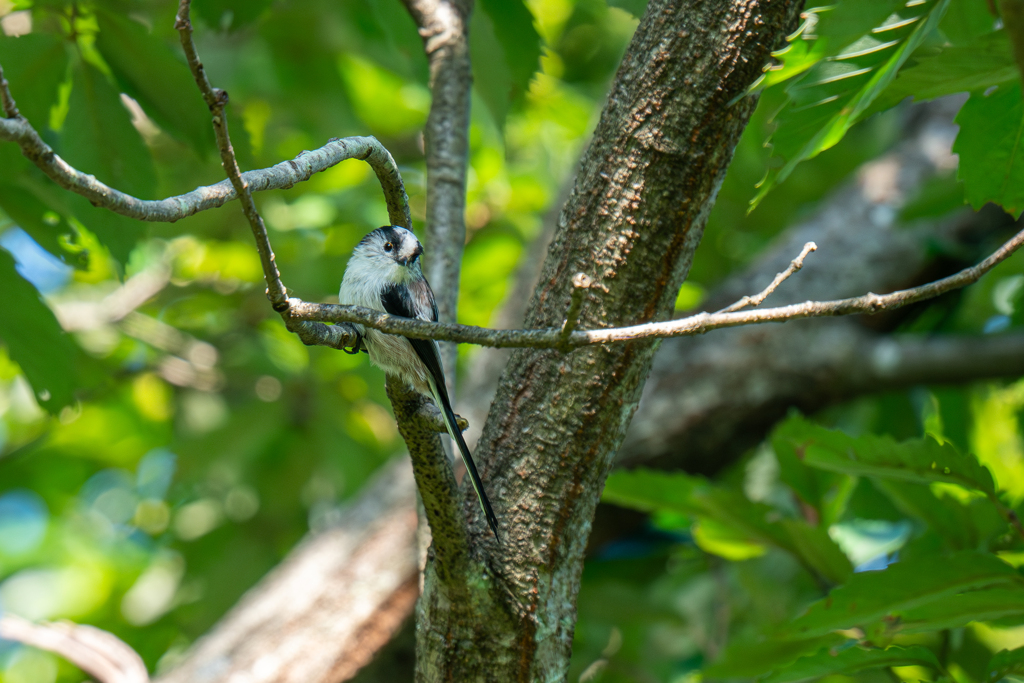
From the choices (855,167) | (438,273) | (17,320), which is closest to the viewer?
(17,320)

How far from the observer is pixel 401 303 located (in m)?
2.23

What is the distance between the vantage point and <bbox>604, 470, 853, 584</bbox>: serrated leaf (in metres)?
2.40

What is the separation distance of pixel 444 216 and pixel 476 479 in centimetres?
102

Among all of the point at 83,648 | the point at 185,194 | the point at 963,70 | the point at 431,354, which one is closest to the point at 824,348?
the point at 963,70

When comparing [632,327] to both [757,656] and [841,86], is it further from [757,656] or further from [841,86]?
[757,656]

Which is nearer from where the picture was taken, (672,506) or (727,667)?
(727,667)

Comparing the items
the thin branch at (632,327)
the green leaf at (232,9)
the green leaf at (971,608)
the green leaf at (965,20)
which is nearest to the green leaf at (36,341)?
the green leaf at (232,9)

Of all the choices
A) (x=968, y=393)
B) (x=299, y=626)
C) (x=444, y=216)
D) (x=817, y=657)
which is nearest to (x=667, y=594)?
(x=968, y=393)

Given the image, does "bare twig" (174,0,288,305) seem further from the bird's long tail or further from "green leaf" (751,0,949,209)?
"green leaf" (751,0,949,209)

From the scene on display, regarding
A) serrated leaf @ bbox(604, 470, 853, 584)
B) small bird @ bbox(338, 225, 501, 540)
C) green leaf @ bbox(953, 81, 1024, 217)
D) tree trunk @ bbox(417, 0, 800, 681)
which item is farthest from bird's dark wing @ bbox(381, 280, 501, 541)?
green leaf @ bbox(953, 81, 1024, 217)

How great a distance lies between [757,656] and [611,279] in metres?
1.41

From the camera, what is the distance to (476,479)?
158cm

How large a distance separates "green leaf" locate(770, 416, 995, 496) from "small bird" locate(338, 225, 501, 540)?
0.90m

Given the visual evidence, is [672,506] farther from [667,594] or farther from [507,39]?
[667,594]
